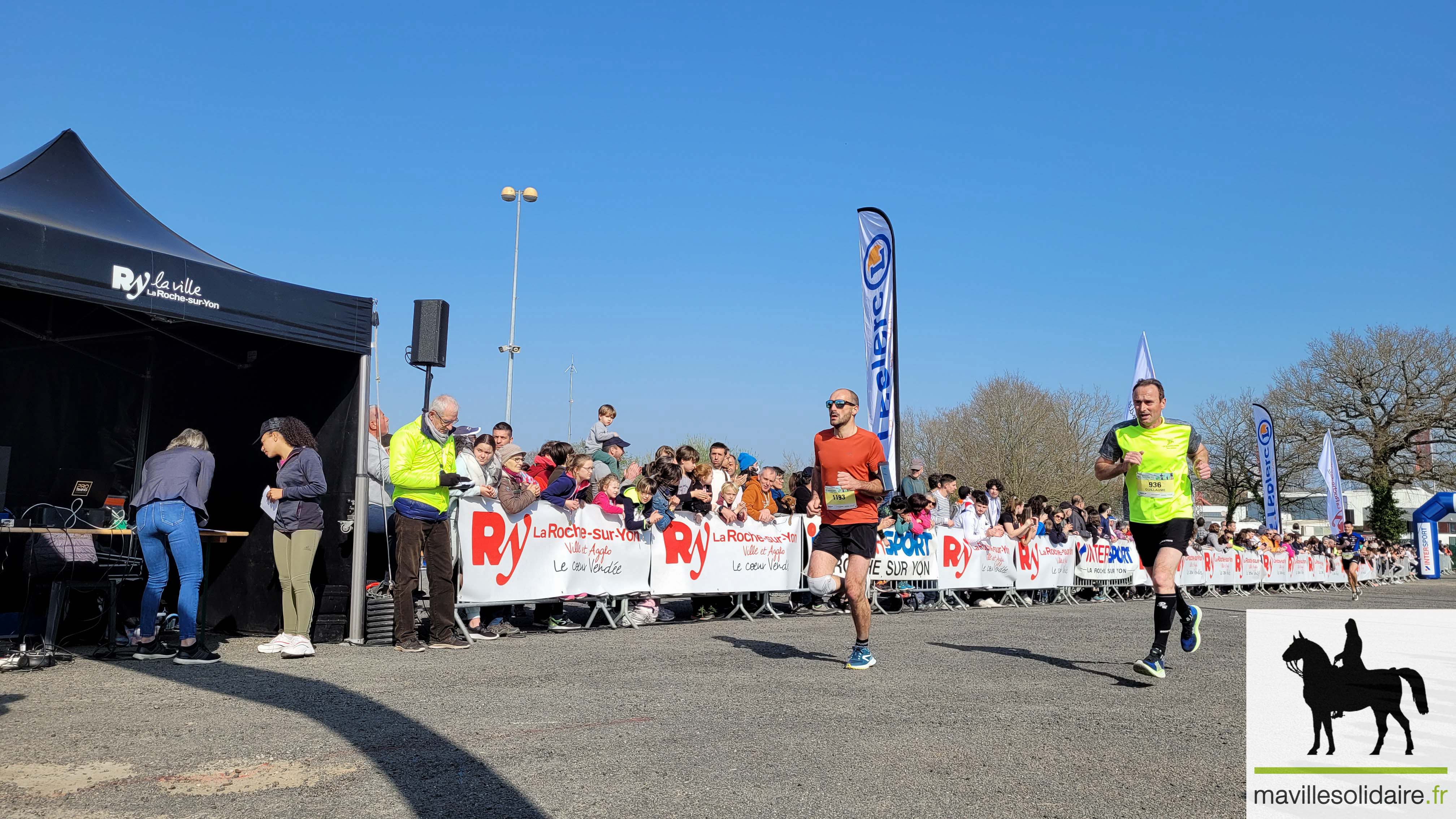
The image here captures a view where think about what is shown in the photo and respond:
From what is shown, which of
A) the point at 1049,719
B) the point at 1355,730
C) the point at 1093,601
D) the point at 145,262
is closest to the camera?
the point at 1355,730

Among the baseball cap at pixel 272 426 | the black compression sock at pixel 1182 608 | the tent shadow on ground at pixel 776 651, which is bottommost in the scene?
the tent shadow on ground at pixel 776 651

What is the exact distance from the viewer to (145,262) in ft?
26.1

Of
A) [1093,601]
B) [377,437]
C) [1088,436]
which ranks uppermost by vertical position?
[1088,436]

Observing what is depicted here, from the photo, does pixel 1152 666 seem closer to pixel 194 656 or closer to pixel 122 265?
pixel 194 656

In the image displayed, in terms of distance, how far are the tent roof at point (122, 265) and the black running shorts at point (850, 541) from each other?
475 cm

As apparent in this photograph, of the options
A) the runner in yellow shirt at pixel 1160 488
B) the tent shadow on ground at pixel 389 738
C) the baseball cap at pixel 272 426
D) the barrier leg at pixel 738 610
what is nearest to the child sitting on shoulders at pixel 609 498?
the barrier leg at pixel 738 610

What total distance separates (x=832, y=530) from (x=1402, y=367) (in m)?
55.1

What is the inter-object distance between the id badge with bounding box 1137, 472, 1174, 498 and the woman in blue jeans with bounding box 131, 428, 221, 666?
744 centimetres

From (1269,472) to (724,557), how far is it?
28976 mm

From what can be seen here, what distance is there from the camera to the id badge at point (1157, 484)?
25.4ft

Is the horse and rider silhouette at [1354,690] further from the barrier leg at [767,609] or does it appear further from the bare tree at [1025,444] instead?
the bare tree at [1025,444]

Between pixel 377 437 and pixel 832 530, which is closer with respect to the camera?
pixel 832 530

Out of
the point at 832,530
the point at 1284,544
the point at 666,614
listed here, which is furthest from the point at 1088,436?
the point at 832,530

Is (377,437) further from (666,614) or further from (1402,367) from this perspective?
(1402,367)
